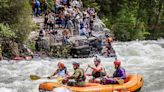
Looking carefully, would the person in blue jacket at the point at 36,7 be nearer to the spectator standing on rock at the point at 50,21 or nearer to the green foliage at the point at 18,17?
the spectator standing on rock at the point at 50,21

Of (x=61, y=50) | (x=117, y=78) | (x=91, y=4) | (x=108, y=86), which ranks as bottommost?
(x=61, y=50)

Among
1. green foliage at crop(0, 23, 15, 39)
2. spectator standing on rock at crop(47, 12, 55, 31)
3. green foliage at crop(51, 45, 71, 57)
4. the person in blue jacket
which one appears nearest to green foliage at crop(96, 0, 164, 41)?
the person in blue jacket

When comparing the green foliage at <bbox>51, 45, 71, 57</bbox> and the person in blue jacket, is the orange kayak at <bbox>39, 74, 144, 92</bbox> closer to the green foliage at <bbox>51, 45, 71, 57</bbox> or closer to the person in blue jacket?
the green foliage at <bbox>51, 45, 71, 57</bbox>

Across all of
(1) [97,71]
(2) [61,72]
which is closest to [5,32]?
(2) [61,72]

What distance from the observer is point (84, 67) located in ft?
80.0

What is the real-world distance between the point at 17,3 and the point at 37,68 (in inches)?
202

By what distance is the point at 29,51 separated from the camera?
2652cm

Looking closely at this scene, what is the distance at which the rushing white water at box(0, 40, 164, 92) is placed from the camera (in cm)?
1973

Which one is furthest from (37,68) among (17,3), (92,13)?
(92,13)

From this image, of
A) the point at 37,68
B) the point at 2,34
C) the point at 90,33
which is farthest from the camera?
the point at 90,33

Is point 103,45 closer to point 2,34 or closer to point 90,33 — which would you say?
point 90,33

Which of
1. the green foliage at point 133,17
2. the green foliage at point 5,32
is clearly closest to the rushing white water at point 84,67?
the green foliage at point 5,32

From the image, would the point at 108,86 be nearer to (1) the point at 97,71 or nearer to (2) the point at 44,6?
(1) the point at 97,71

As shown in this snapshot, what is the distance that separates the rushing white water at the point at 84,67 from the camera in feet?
64.7
